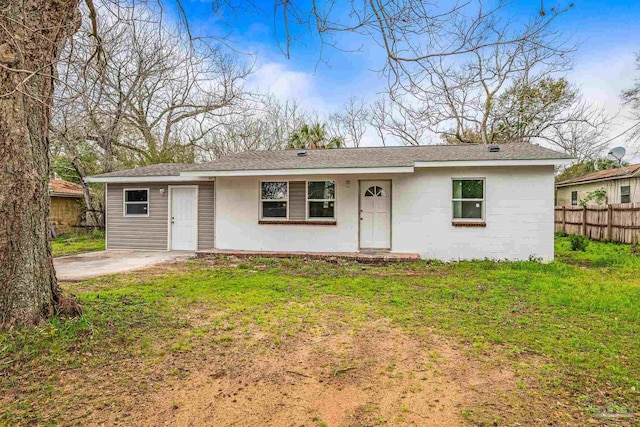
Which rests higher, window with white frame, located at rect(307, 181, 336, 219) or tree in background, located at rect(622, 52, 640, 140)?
tree in background, located at rect(622, 52, 640, 140)

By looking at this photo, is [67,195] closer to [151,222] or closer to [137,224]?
[137,224]

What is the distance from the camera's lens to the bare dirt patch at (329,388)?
7.83ft

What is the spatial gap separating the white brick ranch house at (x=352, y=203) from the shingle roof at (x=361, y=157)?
0.03 metres

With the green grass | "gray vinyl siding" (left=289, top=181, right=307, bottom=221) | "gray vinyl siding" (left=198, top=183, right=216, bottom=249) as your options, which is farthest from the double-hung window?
the green grass

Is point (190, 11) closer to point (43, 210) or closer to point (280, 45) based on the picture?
point (280, 45)

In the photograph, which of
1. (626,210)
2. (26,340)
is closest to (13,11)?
(26,340)

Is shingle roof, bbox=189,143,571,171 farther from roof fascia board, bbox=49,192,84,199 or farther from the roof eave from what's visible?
roof fascia board, bbox=49,192,84,199

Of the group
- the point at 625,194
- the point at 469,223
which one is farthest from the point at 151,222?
the point at 625,194

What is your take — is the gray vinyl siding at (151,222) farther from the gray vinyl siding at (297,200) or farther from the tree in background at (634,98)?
the tree in background at (634,98)

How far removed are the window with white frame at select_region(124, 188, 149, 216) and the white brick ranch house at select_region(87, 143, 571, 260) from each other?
0.12ft

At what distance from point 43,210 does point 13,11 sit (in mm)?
1822

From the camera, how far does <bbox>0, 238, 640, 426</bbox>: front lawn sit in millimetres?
2457

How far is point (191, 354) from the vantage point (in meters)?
3.37

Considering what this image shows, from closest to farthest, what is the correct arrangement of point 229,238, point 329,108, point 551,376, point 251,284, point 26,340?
point 551,376
point 26,340
point 251,284
point 229,238
point 329,108
